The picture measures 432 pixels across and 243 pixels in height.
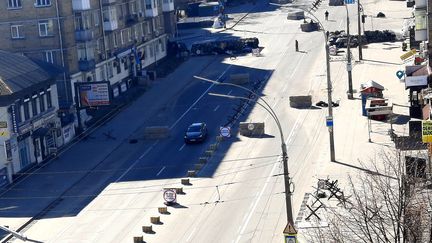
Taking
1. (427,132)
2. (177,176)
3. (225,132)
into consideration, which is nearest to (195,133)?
(225,132)

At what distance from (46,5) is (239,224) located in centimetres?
3693

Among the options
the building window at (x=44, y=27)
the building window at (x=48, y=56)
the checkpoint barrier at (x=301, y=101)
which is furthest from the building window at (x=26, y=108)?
the checkpoint barrier at (x=301, y=101)

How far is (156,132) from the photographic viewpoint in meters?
74.6

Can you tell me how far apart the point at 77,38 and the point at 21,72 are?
14798 millimetres

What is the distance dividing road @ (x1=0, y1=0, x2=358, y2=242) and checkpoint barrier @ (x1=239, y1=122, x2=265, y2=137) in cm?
57

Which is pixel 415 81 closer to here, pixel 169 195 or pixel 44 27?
pixel 169 195

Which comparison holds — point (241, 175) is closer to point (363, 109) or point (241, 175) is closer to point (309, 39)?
point (363, 109)

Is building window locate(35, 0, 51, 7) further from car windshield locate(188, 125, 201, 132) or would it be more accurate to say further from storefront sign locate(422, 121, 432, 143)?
storefront sign locate(422, 121, 432, 143)

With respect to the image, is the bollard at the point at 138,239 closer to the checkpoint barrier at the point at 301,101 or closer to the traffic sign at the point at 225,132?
the traffic sign at the point at 225,132

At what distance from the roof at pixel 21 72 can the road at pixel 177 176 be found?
217 inches

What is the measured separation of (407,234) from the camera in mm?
35500

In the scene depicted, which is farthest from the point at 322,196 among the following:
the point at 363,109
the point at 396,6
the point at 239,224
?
the point at 396,6

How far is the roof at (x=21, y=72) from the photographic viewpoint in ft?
224

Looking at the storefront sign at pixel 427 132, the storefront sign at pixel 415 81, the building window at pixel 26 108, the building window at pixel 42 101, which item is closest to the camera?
the storefront sign at pixel 427 132
